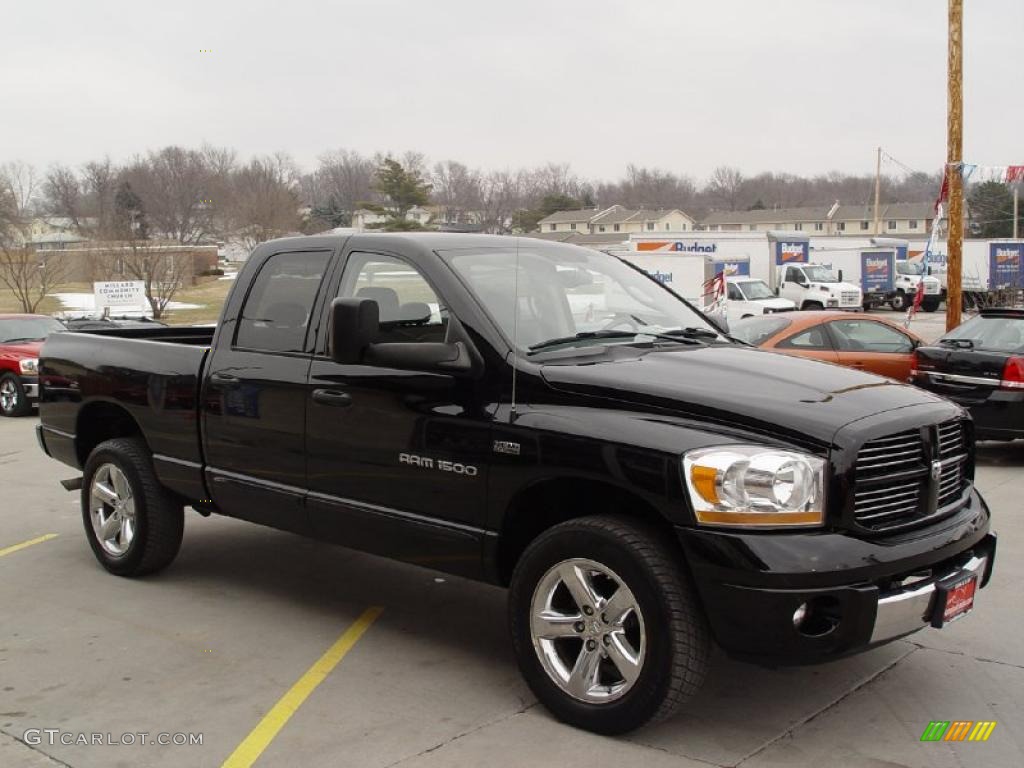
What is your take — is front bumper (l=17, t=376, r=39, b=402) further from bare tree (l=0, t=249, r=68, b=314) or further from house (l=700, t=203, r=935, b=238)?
house (l=700, t=203, r=935, b=238)

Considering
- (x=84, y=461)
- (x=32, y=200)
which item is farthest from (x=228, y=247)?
(x=84, y=461)

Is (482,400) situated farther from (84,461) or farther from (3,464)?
(3,464)

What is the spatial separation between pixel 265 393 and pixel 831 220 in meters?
104

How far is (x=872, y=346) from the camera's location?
1229 cm

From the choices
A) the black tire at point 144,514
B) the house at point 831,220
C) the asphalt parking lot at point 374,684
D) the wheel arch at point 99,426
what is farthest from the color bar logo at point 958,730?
the house at point 831,220

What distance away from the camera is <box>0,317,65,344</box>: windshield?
17109 mm

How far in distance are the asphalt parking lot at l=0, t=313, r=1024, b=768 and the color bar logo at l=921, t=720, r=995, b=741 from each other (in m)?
0.04

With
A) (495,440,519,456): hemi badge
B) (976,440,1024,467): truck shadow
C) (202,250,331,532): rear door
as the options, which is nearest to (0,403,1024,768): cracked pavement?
(202,250,331,532): rear door

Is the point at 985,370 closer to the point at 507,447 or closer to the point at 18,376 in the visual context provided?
the point at 507,447

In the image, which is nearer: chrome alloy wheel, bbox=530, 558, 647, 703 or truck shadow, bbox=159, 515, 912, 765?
chrome alloy wheel, bbox=530, 558, 647, 703

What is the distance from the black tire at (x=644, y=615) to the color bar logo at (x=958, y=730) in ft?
3.28

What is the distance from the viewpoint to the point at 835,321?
1229cm

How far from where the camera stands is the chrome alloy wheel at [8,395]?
1611 centimetres

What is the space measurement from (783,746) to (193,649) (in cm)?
287
